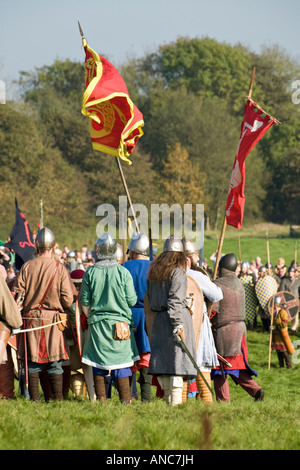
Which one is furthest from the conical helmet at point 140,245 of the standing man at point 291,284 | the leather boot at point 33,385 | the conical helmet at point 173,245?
the standing man at point 291,284

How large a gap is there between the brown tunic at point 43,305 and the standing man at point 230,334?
5.87 ft

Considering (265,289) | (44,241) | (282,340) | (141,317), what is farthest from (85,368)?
(265,289)

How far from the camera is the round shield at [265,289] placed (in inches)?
592

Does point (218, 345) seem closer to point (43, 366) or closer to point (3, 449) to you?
point (43, 366)

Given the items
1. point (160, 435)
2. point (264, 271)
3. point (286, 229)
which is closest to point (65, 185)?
point (286, 229)

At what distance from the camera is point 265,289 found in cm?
1507

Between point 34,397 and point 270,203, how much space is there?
4722 cm

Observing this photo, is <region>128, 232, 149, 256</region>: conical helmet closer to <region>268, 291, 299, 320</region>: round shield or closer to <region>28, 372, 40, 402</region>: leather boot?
<region>28, 372, 40, 402</region>: leather boot

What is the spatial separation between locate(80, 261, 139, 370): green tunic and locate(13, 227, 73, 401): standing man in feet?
1.00

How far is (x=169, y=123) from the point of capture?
50062 mm

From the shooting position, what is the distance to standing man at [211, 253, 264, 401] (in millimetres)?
7805

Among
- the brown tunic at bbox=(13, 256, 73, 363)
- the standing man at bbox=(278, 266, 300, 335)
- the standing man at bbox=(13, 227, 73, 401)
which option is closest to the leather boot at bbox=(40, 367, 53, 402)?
the standing man at bbox=(13, 227, 73, 401)

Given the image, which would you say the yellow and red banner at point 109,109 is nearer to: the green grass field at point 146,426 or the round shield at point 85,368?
the round shield at point 85,368

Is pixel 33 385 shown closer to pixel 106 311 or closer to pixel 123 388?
pixel 123 388
